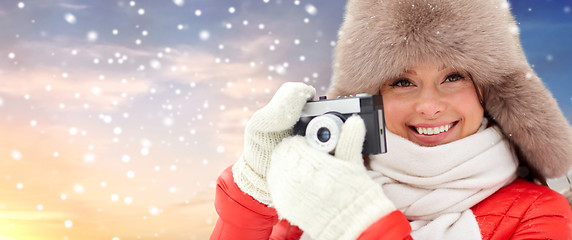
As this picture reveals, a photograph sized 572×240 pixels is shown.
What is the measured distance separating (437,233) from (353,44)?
67 centimetres

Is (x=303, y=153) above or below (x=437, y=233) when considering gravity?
above

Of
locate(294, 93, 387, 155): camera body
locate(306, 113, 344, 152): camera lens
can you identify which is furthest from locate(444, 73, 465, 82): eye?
locate(306, 113, 344, 152): camera lens

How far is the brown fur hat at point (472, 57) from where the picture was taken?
152cm

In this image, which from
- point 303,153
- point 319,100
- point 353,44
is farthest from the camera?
point 353,44

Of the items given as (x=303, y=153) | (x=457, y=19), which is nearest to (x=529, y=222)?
(x=457, y=19)

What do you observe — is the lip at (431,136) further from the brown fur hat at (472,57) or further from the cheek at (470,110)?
the brown fur hat at (472,57)

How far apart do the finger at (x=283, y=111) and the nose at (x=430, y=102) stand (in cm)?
40

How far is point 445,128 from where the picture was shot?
5.41ft

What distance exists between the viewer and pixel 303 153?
1.28 meters

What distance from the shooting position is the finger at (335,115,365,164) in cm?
124

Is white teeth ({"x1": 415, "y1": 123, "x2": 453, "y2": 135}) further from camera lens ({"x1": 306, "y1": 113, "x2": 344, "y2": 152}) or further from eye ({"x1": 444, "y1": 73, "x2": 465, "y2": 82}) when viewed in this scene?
camera lens ({"x1": 306, "y1": 113, "x2": 344, "y2": 152})

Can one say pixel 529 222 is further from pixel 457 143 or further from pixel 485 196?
pixel 457 143

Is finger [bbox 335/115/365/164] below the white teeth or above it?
above

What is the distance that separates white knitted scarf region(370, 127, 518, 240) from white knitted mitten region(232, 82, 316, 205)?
0.43 metres
